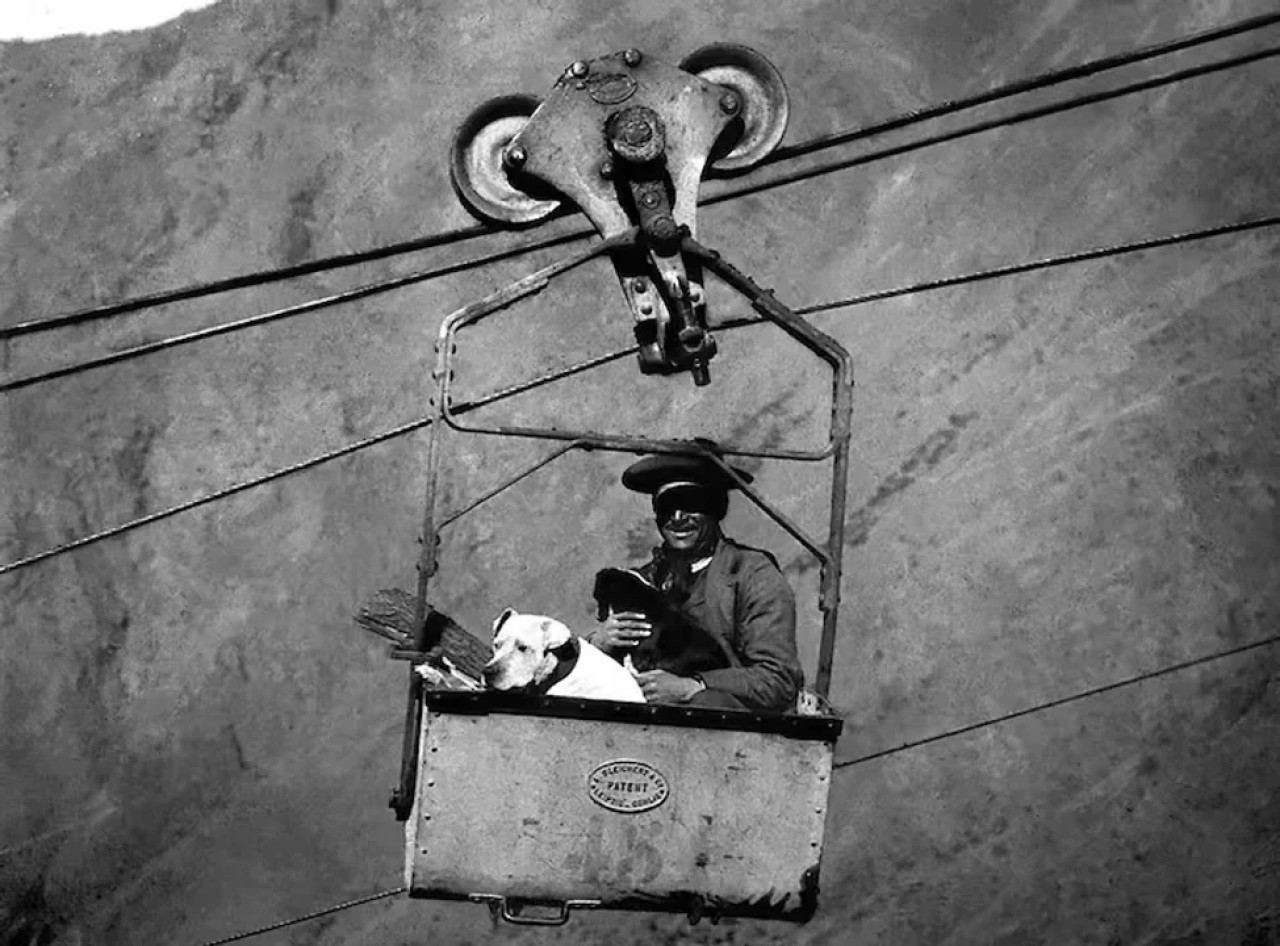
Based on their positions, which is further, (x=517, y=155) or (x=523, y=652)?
(x=517, y=155)

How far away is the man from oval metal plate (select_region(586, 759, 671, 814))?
1.75 feet

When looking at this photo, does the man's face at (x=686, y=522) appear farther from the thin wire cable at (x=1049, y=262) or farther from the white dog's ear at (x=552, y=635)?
the white dog's ear at (x=552, y=635)

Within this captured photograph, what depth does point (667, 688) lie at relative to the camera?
561 cm

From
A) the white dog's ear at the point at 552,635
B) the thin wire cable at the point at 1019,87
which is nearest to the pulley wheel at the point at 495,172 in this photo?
the thin wire cable at the point at 1019,87

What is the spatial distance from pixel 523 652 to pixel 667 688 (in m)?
0.61

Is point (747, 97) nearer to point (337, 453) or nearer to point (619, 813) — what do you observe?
point (337, 453)

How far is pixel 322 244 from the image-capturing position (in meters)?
7.49

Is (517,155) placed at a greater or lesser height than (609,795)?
greater

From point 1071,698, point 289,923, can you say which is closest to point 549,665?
point 289,923

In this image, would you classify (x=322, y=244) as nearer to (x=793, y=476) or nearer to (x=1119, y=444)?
(x=793, y=476)

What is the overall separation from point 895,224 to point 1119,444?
1210mm

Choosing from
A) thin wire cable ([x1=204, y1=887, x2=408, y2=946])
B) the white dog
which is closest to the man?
the white dog

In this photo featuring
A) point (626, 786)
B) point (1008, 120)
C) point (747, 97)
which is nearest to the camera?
point (626, 786)

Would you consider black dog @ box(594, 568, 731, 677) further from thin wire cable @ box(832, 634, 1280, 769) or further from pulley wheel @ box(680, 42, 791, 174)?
pulley wheel @ box(680, 42, 791, 174)
